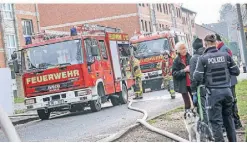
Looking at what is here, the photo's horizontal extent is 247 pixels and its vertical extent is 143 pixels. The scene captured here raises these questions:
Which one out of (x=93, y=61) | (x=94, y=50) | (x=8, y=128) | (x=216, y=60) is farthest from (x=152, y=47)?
(x=8, y=128)

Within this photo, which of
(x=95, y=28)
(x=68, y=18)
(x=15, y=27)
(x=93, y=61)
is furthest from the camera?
(x=68, y=18)

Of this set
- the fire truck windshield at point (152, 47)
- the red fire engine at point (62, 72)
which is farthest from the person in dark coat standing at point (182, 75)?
the fire truck windshield at point (152, 47)

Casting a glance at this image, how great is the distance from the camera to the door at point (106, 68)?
15.5 m

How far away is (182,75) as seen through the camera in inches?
304

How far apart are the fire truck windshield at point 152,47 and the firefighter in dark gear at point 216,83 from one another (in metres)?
15.6

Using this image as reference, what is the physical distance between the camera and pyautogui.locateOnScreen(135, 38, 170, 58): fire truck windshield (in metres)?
22.0

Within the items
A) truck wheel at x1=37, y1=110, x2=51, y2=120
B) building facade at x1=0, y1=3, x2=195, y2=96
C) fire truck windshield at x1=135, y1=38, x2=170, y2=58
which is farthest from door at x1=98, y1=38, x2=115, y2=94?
building facade at x1=0, y1=3, x2=195, y2=96

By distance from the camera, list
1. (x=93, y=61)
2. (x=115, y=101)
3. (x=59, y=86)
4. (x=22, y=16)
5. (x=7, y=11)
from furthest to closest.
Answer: (x=22, y=16) < (x=7, y=11) < (x=115, y=101) < (x=93, y=61) < (x=59, y=86)

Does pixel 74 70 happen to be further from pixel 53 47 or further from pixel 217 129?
pixel 217 129

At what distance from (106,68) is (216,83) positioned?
9.66 metres

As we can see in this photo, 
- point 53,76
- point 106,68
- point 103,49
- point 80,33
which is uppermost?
point 80,33

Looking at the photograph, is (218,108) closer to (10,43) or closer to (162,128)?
(162,128)

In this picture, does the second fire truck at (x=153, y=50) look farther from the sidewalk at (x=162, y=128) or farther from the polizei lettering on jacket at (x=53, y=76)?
the sidewalk at (x=162, y=128)

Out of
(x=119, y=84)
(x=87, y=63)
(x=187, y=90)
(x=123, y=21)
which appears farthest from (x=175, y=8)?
(x=187, y=90)
